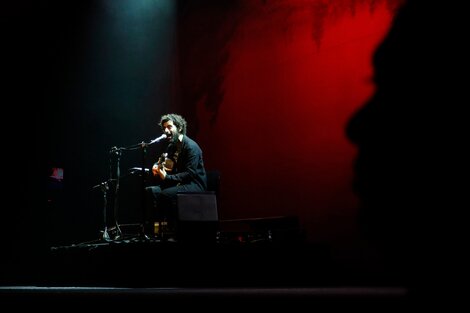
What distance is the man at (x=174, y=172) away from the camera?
469 centimetres

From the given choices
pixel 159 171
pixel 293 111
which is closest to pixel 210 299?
pixel 159 171

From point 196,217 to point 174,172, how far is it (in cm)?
119

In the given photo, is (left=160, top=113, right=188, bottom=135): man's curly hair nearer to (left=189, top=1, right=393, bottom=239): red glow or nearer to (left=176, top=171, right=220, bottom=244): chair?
(left=189, top=1, right=393, bottom=239): red glow

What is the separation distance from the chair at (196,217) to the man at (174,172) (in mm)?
619

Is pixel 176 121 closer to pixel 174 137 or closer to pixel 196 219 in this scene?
pixel 174 137

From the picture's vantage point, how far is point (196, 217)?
394 centimetres

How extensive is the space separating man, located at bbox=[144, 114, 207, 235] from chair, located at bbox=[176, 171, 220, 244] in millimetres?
619

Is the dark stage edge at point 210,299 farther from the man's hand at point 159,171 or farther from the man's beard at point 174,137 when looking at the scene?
the man's beard at point 174,137

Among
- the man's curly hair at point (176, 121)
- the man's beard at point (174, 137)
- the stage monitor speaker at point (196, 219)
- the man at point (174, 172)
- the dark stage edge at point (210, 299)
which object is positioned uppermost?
the man's curly hair at point (176, 121)

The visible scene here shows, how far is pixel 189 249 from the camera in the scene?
368 centimetres

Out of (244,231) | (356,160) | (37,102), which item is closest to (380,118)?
(356,160)

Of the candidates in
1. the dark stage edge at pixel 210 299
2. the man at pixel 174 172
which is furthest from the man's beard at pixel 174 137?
the dark stage edge at pixel 210 299

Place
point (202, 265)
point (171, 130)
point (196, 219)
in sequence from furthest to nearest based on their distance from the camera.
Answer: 1. point (171, 130)
2. point (196, 219)
3. point (202, 265)

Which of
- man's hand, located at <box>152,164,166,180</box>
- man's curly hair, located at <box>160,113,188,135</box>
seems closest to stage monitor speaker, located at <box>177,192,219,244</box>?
man's hand, located at <box>152,164,166,180</box>
